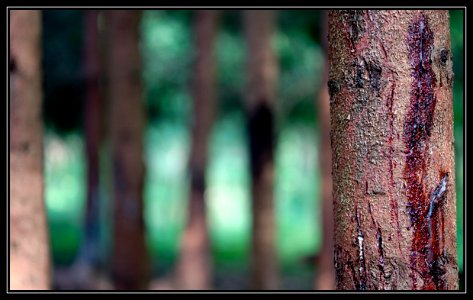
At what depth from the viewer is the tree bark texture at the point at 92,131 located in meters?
12.1

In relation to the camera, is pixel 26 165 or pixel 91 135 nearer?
pixel 26 165

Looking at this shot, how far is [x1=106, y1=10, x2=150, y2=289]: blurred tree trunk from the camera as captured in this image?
665 cm

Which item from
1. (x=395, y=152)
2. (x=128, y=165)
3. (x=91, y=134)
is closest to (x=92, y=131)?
(x=91, y=134)

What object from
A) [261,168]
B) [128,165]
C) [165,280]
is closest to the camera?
[128,165]

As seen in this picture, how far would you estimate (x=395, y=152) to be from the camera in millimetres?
1812

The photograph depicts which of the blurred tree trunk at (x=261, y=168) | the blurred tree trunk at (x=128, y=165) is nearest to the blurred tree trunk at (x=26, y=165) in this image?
the blurred tree trunk at (x=128, y=165)

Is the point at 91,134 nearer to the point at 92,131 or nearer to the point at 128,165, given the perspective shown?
the point at 92,131

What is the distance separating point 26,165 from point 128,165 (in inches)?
123

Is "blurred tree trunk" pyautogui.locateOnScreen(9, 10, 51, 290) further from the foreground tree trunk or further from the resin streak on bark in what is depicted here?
the resin streak on bark

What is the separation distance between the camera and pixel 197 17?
1034 centimetres

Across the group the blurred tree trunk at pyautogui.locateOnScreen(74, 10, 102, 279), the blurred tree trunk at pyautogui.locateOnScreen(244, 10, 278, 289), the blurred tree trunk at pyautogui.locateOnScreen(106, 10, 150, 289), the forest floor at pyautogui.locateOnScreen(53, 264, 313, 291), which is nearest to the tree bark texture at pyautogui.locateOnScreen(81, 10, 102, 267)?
the blurred tree trunk at pyautogui.locateOnScreen(74, 10, 102, 279)

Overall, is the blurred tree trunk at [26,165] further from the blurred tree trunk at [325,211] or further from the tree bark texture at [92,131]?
the tree bark texture at [92,131]

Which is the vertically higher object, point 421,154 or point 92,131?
point 92,131

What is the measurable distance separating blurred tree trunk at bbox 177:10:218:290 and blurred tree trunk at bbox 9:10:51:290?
20.2 ft
